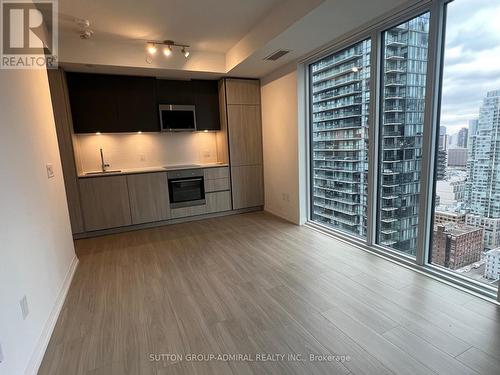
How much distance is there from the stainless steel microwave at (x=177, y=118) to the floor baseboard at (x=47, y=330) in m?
2.71

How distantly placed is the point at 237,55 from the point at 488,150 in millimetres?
3243

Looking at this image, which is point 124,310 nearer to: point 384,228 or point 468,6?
point 384,228

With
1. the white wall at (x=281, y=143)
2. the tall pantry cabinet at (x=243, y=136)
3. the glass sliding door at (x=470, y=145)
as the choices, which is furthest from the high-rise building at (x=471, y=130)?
the tall pantry cabinet at (x=243, y=136)

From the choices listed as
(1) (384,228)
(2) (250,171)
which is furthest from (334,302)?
(2) (250,171)

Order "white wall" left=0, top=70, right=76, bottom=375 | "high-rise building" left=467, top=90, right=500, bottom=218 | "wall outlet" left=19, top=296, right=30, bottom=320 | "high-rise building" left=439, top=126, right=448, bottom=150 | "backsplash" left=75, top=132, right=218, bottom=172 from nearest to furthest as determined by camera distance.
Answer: "white wall" left=0, top=70, right=76, bottom=375 < "wall outlet" left=19, top=296, right=30, bottom=320 < "high-rise building" left=467, top=90, right=500, bottom=218 < "high-rise building" left=439, top=126, right=448, bottom=150 < "backsplash" left=75, top=132, right=218, bottom=172

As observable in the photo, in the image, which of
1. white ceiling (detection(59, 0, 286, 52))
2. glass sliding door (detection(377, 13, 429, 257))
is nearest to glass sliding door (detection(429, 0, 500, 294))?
glass sliding door (detection(377, 13, 429, 257))

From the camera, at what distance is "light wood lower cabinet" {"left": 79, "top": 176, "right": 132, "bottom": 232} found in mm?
3982

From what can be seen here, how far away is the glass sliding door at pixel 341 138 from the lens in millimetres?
3207

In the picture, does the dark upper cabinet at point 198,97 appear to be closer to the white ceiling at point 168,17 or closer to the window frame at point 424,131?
the white ceiling at point 168,17

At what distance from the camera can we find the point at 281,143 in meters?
4.50

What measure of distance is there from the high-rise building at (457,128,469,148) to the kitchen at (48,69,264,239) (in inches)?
128

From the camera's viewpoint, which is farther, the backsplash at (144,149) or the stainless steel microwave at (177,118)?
the stainless steel microwave at (177,118)

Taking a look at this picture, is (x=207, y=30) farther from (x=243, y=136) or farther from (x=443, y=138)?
(x=443, y=138)

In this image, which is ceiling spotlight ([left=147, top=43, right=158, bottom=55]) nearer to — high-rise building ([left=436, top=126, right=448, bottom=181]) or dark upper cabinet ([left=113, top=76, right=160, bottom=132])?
dark upper cabinet ([left=113, top=76, right=160, bottom=132])
